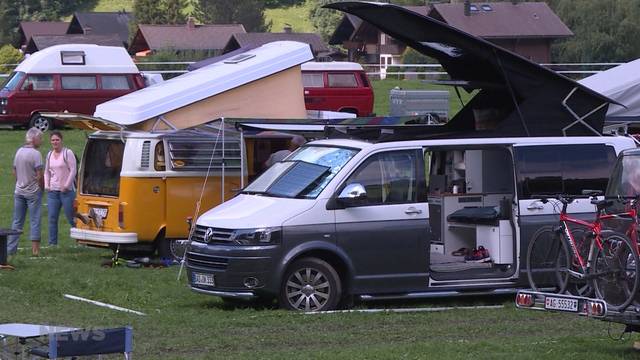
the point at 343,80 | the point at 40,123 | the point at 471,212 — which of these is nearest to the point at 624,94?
the point at 471,212

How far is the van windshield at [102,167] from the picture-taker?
1700 centimetres

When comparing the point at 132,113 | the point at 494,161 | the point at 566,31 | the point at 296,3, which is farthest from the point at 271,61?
the point at 296,3

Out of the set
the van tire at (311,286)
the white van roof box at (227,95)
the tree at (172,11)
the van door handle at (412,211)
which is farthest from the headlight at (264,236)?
the tree at (172,11)

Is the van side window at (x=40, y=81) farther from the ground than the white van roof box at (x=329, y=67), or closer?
closer

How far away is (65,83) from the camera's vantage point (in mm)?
37562

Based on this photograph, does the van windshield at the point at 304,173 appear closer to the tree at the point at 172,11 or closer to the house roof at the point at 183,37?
the house roof at the point at 183,37

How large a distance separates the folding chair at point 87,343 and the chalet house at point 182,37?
65.2 meters

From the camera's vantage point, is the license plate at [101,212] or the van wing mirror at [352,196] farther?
the license plate at [101,212]

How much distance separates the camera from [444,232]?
14344 millimetres

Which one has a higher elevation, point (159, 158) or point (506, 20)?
point (506, 20)

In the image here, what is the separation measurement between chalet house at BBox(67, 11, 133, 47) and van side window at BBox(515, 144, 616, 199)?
237 feet

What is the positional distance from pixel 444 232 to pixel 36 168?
661cm

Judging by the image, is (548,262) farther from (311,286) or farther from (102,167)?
(102,167)

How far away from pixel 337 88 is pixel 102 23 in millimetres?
55028
